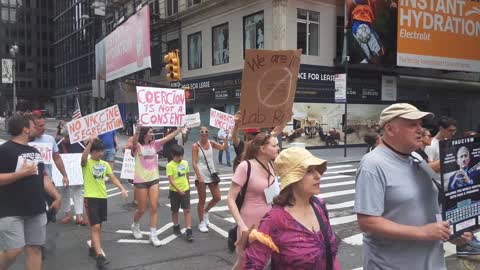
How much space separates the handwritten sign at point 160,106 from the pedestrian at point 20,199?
264cm

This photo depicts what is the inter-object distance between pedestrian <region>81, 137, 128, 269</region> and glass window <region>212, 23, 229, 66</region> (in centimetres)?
1967

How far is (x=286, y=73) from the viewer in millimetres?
6738

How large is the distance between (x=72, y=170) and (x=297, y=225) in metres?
6.64

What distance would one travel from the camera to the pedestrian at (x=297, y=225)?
2477mm

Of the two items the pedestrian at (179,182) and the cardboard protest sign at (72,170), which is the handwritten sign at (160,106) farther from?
the cardboard protest sign at (72,170)

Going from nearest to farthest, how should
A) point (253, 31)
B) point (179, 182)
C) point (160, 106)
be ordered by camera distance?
point (179, 182)
point (160, 106)
point (253, 31)

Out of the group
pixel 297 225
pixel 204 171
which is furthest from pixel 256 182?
pixel 204 171

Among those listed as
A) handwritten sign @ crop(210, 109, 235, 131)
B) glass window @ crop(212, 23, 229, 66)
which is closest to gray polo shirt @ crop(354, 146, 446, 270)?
handwritten sign @ crop(210, 109, 235, 131)

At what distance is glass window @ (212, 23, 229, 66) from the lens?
25406mm

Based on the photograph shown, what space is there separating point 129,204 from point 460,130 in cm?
2877

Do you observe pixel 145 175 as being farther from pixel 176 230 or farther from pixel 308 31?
pixel 308 31

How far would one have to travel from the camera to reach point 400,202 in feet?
8.53

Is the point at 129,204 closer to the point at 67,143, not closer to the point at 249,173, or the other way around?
the point at 67,143

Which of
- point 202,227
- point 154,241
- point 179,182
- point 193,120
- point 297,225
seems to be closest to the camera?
point 297,225
